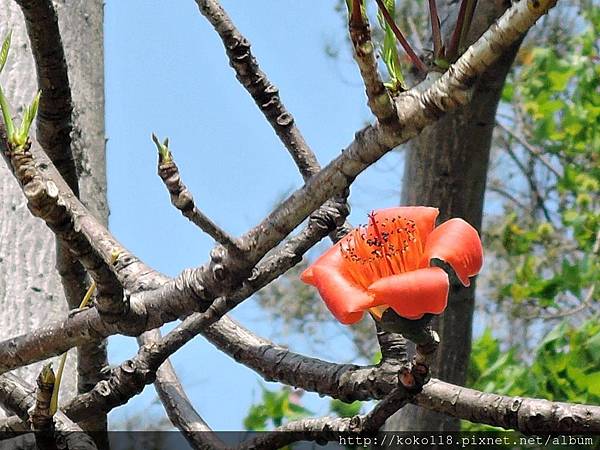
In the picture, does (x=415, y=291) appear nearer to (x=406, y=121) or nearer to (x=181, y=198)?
(x=406, y=121)

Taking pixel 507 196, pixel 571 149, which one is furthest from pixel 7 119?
pixel 507 196

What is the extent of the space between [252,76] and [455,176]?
2.12 feet

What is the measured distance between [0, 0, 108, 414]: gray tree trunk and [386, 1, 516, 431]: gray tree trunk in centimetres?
57

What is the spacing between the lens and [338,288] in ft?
2.48

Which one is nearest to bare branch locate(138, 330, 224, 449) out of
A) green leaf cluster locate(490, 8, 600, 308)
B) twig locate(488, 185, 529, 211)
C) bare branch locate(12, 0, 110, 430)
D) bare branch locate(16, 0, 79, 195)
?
bare branch locate(12, 0, 110, 430)

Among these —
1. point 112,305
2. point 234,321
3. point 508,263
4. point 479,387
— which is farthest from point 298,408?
point 508,263

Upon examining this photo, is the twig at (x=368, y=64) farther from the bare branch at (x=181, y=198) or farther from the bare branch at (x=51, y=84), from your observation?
the bare branch at (x=51, y=84)

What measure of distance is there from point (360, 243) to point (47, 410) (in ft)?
1.11

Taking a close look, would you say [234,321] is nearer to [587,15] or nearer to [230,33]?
[230,33]

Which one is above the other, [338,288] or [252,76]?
[252,76]

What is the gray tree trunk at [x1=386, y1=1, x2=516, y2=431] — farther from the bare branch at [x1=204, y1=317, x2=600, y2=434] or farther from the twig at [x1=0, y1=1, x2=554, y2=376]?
the twig at [x1=0, y1=1, x2=554, y2=376]

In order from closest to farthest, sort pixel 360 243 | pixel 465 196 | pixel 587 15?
1. pixel 360 243
2. pixel 465 196
3. pixel 587 15

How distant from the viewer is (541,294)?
8.85ft

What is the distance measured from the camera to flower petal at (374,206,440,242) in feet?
2.77
